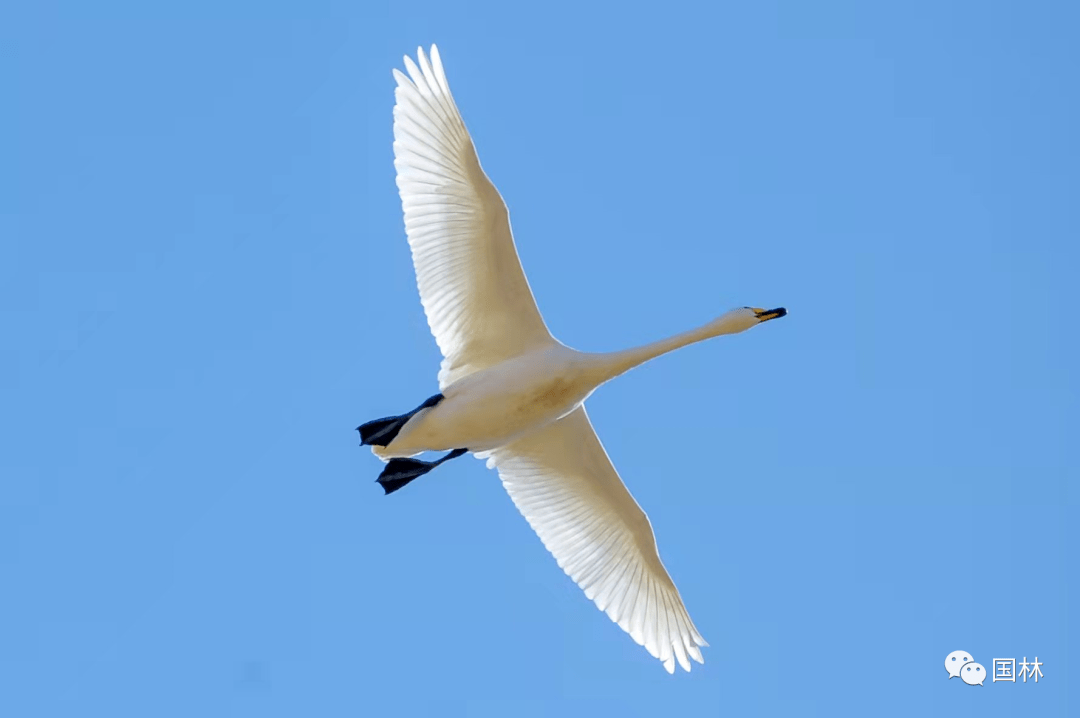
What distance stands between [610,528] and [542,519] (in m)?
0.71

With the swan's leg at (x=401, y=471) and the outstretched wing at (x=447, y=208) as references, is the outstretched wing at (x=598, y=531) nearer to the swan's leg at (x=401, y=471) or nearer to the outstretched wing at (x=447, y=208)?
the swan's leg at (x=401, y=471)

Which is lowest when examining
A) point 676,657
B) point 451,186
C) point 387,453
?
point 676,657

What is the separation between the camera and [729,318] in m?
16.9

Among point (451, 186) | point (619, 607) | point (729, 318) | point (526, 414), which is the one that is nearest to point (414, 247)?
point (451, 186)

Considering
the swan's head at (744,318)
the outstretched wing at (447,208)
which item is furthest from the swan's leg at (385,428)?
the swan's head at (744,318)

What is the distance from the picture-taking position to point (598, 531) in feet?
60.5

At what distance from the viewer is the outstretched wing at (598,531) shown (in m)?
18.2

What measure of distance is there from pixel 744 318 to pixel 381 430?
3566 mm

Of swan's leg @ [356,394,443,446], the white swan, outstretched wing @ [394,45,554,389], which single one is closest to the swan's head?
the white swan

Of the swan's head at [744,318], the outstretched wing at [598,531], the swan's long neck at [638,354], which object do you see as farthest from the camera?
the outstretched wing at [598,531]

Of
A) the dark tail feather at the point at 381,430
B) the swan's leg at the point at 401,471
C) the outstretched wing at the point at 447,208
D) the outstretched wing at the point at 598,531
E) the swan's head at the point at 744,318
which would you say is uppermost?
the outstretched wing at the point at 447,208

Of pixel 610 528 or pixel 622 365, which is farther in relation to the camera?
pixel 610 528

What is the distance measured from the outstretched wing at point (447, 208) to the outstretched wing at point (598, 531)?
176cm

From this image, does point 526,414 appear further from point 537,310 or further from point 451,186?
point 451,186
